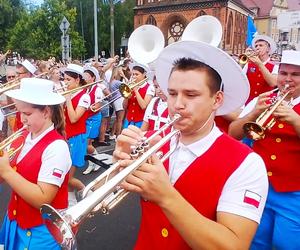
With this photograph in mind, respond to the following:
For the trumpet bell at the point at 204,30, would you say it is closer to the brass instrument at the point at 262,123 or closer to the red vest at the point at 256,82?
the red vest at the point at 256,82

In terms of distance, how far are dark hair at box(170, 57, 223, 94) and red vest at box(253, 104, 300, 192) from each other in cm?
132

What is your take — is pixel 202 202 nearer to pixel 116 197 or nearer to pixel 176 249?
pixel 176 249

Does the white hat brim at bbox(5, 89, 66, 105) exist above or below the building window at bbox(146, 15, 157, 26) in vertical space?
below

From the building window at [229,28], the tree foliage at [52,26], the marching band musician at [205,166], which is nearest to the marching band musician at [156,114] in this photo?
the marching band musician at [205,166]

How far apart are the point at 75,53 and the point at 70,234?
34045 millimetres

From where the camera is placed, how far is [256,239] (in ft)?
9.34

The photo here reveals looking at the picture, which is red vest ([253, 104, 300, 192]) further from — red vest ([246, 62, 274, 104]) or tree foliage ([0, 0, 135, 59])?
tree foliage ([0, 0, 135, 59])

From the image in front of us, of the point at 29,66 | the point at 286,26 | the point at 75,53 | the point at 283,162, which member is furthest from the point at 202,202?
the point at 75,53

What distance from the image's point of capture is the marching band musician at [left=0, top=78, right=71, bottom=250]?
2.37 meters

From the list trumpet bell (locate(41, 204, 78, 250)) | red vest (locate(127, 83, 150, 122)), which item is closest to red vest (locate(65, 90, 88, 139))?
red vest (locate(127, 83, 150, 122))

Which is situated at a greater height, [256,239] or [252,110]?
[252,110]

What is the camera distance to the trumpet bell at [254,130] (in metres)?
2.81

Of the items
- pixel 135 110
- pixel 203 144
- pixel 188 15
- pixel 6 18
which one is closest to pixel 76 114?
pixel 135 110

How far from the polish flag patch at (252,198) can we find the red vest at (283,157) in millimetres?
1374
